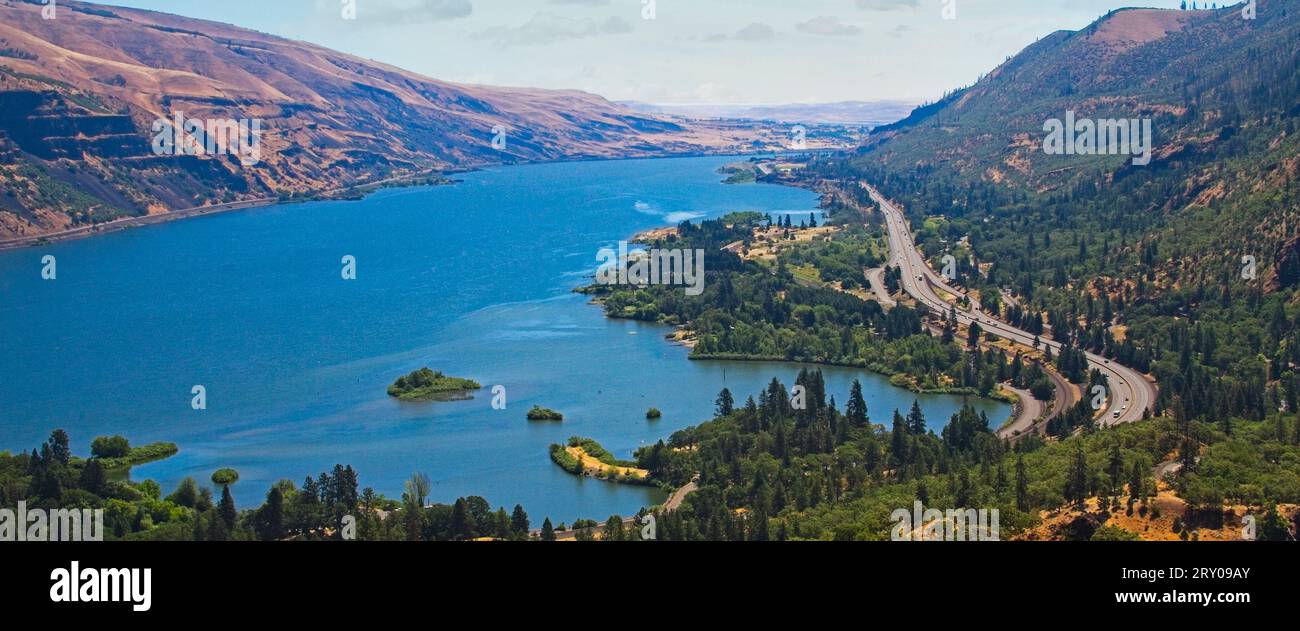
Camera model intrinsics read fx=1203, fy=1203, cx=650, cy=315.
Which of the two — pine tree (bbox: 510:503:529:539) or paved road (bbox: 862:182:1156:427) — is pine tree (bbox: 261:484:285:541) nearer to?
pine tree (bbox: 510:503:529:539)

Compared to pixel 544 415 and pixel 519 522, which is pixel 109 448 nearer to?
pixel 544 415

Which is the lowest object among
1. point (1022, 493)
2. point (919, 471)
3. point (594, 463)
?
point (594, 463)

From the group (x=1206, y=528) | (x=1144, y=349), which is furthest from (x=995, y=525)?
(x=1144, y=349)

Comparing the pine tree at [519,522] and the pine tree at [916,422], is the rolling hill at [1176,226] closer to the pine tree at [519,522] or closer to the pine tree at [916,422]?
the pine tree at [916,422]

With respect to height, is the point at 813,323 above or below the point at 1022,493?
above

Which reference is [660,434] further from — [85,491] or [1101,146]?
[1101,146]

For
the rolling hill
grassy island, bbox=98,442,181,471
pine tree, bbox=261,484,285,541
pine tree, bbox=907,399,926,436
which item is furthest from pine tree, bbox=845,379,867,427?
grassy island, bbox=98,442,181,471

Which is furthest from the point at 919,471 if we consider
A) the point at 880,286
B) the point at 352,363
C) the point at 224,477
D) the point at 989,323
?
the point at 880,286
